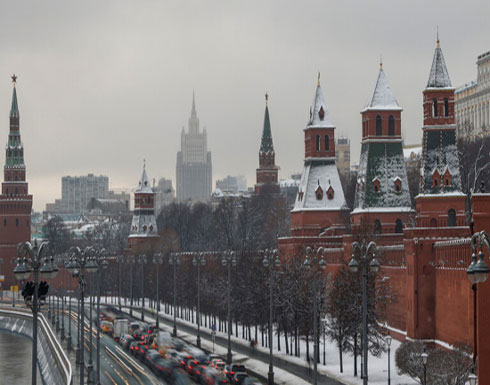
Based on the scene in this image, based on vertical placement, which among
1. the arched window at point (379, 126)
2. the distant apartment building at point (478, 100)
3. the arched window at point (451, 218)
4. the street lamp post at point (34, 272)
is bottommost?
the street lamp post at point (34, 272)

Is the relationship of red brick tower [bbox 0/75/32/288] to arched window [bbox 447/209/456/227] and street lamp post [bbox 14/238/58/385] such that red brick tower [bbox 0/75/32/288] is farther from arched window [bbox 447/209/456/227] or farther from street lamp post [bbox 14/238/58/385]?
street lamp post [bbox 14/238/58/385]

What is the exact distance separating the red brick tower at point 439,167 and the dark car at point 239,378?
20206 millimetres

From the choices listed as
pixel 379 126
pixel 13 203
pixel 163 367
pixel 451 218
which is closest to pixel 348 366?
pixel 163 367

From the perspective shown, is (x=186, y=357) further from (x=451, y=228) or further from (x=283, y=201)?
(x=283, y=201)

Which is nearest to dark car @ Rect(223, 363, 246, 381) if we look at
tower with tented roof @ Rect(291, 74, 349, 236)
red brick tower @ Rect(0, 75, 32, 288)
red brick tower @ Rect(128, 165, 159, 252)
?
tower with tented roof @ Rect(291, 74, 349, 236)

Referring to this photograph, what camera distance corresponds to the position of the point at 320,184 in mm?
100750

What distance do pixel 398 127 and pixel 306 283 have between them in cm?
1852

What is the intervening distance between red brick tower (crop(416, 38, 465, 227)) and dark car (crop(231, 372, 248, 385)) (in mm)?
20206

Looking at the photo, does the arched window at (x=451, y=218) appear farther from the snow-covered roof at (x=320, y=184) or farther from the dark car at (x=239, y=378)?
the snow-covered roof at (x=320, y=184)

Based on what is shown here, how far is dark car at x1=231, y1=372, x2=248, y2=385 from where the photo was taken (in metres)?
52.1

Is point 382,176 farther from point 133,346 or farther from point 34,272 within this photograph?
point 34,272

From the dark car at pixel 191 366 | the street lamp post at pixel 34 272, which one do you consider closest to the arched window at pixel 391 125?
the dark car at pixel 191 366

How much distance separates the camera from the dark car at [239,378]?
52.1 m

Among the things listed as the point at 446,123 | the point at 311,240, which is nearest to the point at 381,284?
the point at 446,123
